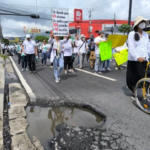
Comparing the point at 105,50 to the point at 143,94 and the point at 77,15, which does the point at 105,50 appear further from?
the point at 77,15

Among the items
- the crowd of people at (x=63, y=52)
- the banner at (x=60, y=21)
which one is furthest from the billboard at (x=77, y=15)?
Result: the banner at (x=60, y=21)

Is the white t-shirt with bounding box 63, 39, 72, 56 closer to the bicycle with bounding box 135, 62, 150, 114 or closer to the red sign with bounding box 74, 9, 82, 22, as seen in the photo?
the bicycle with bounding box 135, 62, 150, 114

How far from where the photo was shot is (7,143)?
2.43 m

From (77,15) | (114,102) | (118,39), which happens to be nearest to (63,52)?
(118,39)

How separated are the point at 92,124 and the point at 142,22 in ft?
7.43

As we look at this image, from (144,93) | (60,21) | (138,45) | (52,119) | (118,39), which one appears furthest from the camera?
(118,39)

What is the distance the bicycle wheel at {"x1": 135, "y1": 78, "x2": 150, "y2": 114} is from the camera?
127 inches

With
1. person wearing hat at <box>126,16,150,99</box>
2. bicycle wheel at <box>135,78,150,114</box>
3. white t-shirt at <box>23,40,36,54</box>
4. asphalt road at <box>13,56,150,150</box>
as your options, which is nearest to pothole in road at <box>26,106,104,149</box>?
asphalt road at <box>13,56,150,150</box>

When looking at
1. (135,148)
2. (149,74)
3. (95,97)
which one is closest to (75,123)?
(135,148)

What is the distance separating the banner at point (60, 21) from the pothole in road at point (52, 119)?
9.68 ft

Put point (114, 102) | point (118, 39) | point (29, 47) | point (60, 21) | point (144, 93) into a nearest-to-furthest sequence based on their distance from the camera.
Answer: point (144, 93) < point (114, 102) < point (60, 21) < point (118, 39) < point (29, 47)

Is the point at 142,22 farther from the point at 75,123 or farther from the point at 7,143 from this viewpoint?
the point at 7,143

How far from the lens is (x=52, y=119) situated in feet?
10.6

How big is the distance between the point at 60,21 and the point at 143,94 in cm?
382
